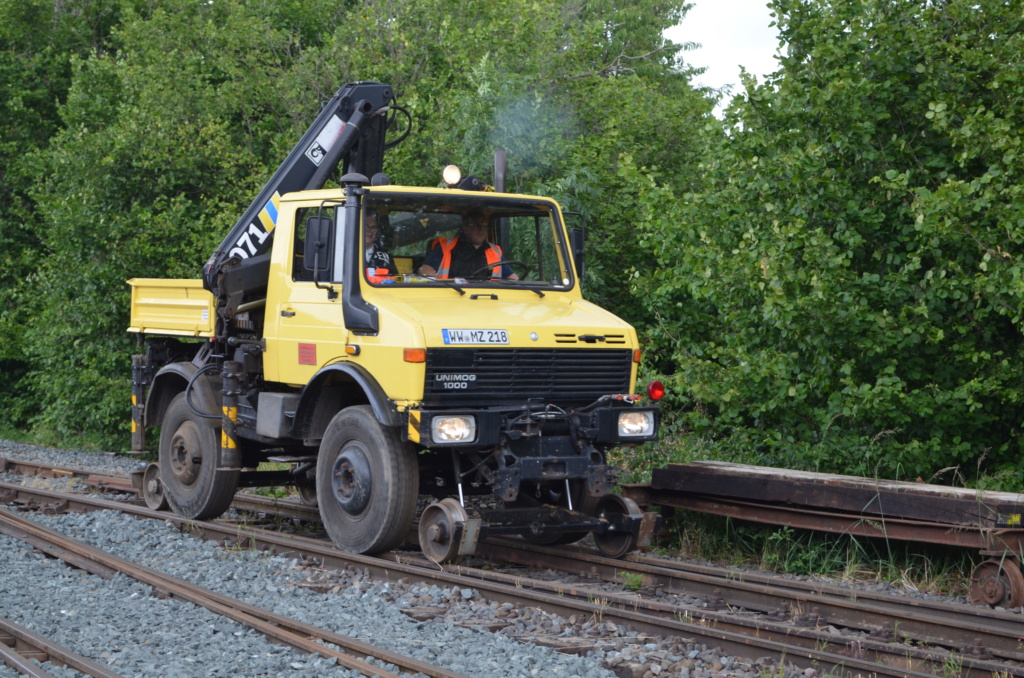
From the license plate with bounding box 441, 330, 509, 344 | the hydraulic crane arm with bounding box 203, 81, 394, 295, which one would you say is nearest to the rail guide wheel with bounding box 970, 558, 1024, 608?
the license plate with bounding box 441, 330, 509, 344

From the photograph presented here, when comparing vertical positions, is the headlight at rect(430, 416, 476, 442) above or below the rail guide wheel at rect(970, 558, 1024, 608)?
above

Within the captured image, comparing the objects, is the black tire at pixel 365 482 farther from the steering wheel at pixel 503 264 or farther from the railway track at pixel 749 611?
the steering wheel at pixel 503 264

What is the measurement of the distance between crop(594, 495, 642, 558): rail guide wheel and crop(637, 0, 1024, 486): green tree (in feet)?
6.67

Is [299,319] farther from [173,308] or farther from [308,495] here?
[308,495]

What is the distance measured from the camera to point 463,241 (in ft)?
28.1

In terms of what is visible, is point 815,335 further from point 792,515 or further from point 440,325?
point 440,325

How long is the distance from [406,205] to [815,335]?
3.65 m

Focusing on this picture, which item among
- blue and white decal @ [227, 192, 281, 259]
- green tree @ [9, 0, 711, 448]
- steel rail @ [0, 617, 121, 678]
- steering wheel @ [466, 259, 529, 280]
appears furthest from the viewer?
green tree @ [9, 0, 711, 448]

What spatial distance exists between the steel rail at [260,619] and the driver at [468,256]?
2.84 meters

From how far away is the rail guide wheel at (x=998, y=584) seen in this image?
22.0 feet

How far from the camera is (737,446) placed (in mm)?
11336

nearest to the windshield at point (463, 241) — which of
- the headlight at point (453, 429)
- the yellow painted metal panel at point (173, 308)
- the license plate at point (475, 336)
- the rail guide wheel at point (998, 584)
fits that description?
the license plate at point (475, 336)

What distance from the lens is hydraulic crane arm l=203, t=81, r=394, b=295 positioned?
32.2 ft

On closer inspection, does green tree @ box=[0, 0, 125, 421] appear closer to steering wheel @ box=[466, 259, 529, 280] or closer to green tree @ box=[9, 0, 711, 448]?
green tree @ box=[9, 0, 711, 448]
